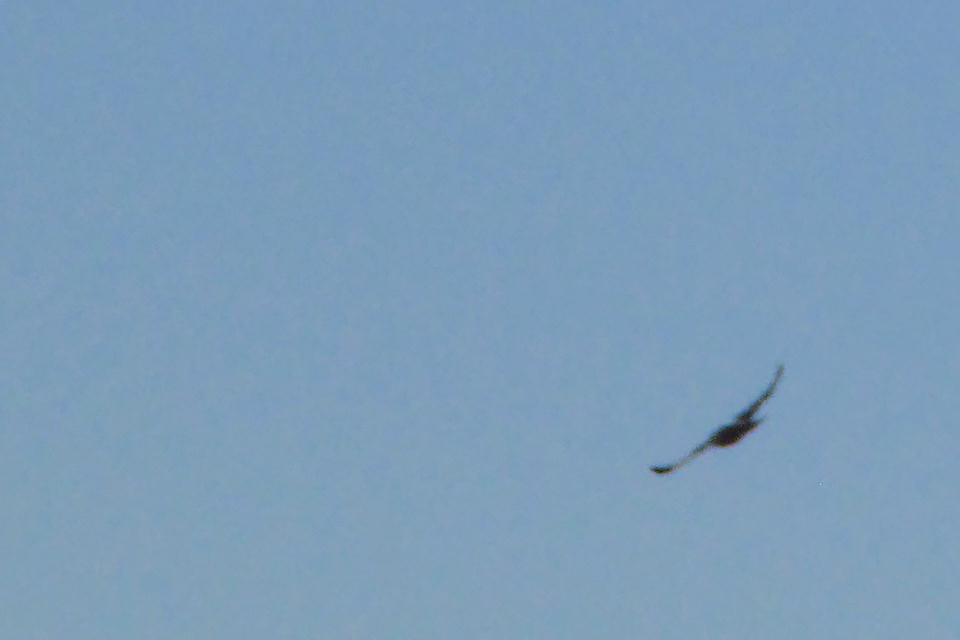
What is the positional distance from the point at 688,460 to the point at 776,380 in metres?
2.94

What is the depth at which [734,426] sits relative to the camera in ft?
137

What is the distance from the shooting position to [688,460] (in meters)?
41.4

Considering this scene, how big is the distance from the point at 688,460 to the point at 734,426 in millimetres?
1521

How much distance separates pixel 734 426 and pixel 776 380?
189 centimetres

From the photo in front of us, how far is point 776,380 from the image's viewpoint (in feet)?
133
